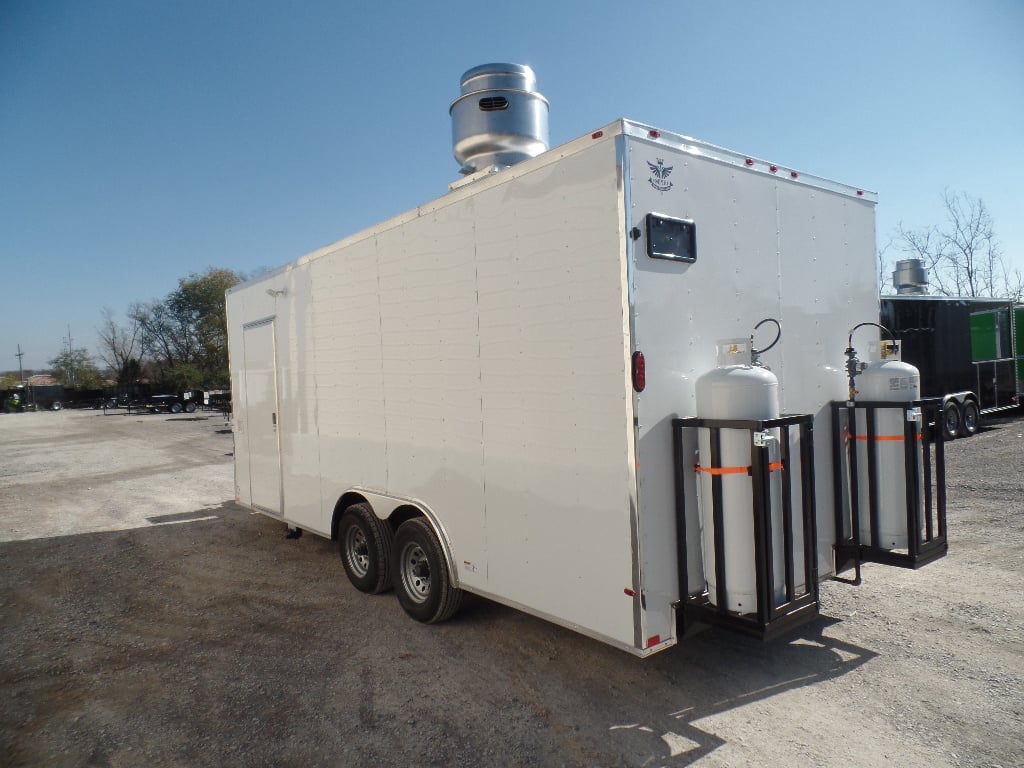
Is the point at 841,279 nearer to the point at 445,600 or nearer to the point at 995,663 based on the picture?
the point at 995,663

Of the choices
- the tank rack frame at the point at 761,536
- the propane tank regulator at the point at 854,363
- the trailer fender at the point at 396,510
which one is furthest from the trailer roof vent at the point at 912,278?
the trailer fender at the point at 396,510

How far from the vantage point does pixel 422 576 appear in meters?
4.78

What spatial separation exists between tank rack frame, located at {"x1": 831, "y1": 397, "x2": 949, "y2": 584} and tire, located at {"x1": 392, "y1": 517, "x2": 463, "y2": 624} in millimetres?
2558

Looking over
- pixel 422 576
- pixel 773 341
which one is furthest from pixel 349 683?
pixel 773 341

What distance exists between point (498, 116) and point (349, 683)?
4.42 meters

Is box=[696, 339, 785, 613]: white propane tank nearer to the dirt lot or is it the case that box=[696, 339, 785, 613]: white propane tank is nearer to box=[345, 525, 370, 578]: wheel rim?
the dirt lot

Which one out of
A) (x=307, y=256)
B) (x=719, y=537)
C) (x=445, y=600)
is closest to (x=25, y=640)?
(x=445, y=600)

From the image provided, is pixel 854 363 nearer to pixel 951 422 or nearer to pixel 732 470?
pixel 732 470

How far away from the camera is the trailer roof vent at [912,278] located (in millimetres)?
13406

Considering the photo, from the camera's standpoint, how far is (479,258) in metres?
3.93

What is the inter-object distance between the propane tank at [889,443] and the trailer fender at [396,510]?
2.65 meters

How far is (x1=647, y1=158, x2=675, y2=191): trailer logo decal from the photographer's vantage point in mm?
3197

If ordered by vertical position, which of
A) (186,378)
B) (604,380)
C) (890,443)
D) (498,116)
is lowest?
(890,443)

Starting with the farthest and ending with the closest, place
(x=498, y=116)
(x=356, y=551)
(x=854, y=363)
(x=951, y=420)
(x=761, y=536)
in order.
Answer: (x=951, y=420) → (x=356, y=551) → (x=498, y=116) → (x=854, y=363) → (x=761, y=536)
